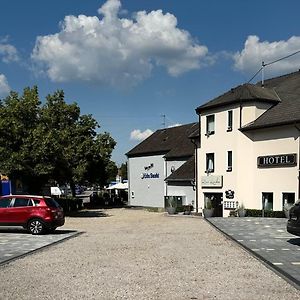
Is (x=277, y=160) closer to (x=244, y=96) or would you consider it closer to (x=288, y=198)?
(x=288, y=198)

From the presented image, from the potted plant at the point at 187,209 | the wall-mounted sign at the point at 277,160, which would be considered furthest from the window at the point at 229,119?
the potted plant at the point at 187,209

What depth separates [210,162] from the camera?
3631 cm

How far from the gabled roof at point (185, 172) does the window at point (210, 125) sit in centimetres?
568

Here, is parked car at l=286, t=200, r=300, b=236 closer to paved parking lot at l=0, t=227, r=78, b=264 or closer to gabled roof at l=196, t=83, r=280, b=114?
paved parking lot at l=0, t=227, r=78, b=264

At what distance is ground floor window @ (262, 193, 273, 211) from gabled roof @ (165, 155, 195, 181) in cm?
974

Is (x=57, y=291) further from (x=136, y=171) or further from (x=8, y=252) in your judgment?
(x=136, y=171)

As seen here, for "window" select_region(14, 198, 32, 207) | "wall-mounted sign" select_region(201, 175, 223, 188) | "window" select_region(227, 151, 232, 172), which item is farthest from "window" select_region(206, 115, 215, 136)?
"window" select_region(14, 198, 32, 207)

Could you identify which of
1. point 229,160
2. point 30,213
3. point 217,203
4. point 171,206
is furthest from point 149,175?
point 30,213

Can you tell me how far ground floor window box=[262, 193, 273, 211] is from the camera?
31078mm

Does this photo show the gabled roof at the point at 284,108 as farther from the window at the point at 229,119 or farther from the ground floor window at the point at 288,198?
the ground floor window at the point at 288,198

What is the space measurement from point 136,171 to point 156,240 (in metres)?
38.3

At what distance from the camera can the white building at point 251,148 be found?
2973 cm

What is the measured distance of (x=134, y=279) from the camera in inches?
371

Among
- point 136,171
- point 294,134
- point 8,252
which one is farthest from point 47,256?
point 136,171
